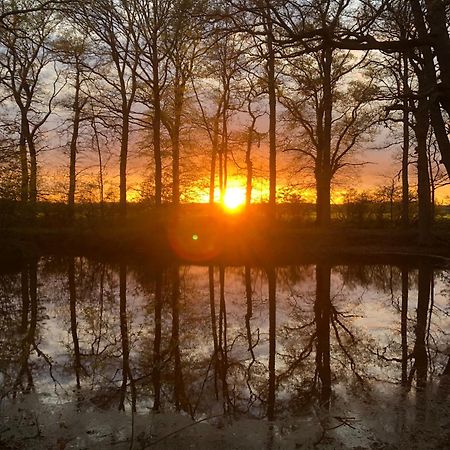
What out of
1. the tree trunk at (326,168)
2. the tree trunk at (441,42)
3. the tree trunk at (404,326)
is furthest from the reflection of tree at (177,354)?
the tree trunk at (326,168)

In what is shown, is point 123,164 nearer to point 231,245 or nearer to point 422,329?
point 231,245

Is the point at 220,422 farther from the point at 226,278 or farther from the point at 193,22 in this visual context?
the point at 226,278

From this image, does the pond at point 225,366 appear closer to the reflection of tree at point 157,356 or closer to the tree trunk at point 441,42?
the reflection of tree at point 157,356

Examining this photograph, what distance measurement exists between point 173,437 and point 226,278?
11.1 meters

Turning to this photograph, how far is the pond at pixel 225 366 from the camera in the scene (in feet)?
17.2

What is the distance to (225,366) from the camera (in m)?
7.53

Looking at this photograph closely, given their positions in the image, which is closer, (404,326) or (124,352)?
(124,352)

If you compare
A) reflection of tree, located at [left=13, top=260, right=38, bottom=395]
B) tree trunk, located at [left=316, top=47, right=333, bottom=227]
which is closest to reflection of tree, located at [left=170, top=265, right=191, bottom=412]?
reflection of tree, located at [left=13, top=260, right=38, bottom=395]

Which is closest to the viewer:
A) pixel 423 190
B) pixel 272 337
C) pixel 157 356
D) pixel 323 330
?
pixel 157 356

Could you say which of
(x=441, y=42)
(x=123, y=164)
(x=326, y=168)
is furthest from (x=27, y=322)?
(x=326, y=168)

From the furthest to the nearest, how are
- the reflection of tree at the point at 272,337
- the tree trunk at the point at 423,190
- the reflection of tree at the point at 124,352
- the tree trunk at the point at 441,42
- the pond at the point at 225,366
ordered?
1. the tree trunk at the point at 423,190
2. the reflection of tree at the point at 124,352
3. the reflection of tree at the point at 272,337
4. the tree trunk at the point at 441,42
5. the pond at the point at 225,366

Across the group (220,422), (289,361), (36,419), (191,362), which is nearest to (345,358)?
(289,361)

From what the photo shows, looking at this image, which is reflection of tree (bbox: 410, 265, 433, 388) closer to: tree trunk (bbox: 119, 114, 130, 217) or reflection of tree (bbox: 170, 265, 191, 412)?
reflection of tree (bbox: 170, 265, 191, 412)

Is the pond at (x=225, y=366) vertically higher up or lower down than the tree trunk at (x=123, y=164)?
lower down
